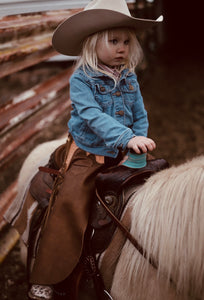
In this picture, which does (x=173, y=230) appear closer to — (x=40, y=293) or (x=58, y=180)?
(x=58, y=180)

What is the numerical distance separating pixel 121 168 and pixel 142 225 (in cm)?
30

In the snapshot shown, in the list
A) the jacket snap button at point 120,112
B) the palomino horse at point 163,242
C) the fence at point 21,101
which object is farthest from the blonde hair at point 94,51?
the fence at point 21,101

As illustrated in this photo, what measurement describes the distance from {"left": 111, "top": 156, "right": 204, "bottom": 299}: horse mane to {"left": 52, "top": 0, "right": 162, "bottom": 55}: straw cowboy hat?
29.3 inches

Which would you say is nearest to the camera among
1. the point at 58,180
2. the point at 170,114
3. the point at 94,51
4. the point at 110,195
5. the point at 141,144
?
the point at 141,144

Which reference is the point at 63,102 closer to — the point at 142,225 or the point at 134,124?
the point at 134,124

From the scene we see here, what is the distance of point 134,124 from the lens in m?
1.88

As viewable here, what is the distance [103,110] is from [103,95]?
8 centimetres

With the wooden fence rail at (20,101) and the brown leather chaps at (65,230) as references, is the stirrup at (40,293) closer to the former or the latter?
the brown leather chaps at (65,230)

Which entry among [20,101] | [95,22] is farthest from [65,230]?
[20,101]

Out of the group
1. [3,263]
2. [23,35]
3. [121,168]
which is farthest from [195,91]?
[121,168]

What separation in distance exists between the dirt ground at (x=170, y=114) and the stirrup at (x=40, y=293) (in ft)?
3.08

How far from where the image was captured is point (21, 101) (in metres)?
3.61

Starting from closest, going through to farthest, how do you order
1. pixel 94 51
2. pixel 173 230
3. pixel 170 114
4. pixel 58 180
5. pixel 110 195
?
pixel 173 230 → pixel 110 195 → pixel 94 51 → pixel 58 180 → pixel 170 114

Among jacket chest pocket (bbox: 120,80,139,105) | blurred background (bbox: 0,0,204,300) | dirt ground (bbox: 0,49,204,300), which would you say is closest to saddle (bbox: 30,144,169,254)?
jacket chest pocket (bbox: 120,80,139,105)
